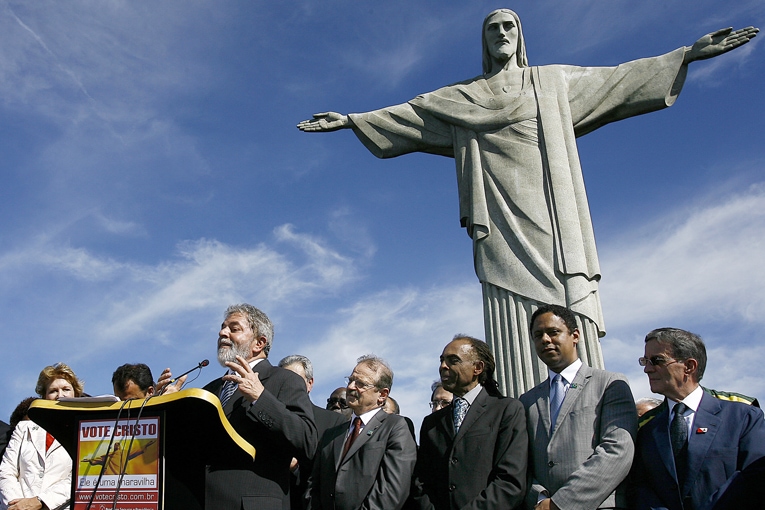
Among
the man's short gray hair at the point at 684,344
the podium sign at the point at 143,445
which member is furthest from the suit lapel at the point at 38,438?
the man's short gray hair at the point at 684,344

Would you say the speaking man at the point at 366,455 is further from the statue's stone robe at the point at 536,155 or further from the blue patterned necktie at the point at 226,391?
the statue's stone robe at the point at 536,155

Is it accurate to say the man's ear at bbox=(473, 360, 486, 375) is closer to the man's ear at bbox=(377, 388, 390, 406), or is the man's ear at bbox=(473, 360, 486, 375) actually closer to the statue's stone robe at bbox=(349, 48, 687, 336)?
the man's ear at bbox=(377, 388, 390, 406)

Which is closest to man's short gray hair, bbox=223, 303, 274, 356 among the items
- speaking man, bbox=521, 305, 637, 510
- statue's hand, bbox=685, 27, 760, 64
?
speaking man, bbox=521, 305, 637, 510

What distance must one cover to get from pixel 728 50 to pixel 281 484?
5.68 meters

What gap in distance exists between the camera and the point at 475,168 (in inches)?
285

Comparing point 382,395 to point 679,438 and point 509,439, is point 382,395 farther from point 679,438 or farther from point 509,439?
point 679,438

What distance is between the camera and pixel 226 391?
14.8ft

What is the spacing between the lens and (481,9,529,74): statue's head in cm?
780

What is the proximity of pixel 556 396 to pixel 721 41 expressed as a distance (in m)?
4.54

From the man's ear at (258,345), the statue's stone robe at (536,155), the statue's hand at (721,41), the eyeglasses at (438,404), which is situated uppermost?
the statue's hand at (721,41)

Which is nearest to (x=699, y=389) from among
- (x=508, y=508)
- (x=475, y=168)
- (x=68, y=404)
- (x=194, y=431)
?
(x=508, y=508)

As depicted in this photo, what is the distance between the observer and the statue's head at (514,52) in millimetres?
7797

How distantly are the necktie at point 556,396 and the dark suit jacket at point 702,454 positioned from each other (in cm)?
46

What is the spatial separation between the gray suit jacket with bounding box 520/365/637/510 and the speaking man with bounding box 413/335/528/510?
0.33ft
